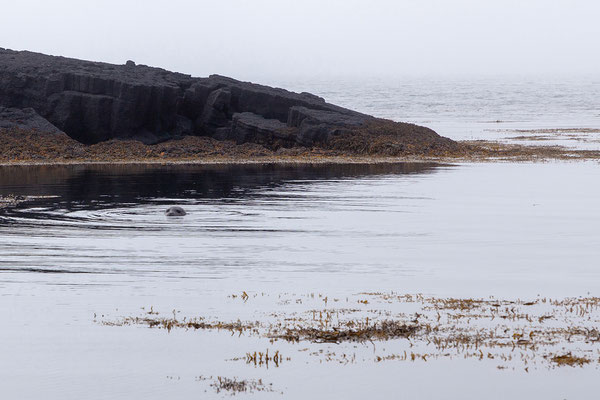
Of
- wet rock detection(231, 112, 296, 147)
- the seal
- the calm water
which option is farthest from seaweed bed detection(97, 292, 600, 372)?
the calm water

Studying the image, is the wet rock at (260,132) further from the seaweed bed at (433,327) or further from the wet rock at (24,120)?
the seaweed bed at (433,327)

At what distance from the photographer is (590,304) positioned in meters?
14.2

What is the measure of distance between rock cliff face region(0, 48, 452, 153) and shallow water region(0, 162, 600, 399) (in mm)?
18667

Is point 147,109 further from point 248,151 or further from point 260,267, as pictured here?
point 260,267

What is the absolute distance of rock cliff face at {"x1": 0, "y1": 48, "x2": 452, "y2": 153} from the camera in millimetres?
57125

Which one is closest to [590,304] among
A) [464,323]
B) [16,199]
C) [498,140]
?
[464,323]

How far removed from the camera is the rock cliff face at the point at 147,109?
57125 mm

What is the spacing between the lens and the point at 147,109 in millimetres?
58375

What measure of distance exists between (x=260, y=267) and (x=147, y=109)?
42.0 metres

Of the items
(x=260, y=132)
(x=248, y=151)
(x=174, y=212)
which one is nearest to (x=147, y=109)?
(x=260, y=132)

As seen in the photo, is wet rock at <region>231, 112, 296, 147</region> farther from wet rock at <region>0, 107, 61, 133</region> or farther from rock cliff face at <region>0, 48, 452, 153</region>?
wet rock at <region>0, 107, 61, 133</region>

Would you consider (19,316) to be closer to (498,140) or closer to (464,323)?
(464,323)

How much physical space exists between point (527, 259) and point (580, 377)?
8812mm

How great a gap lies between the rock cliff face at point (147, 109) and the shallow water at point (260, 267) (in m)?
18.7
